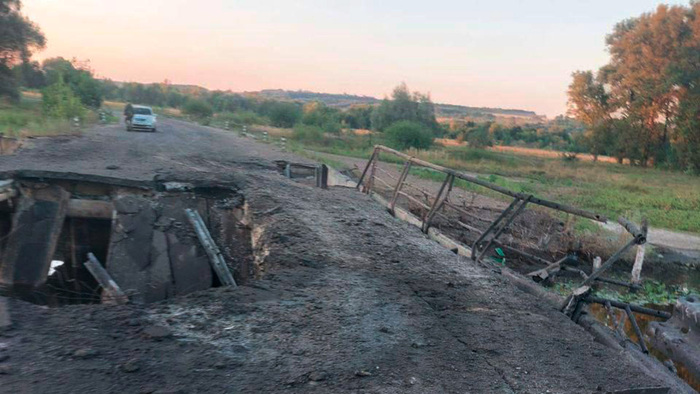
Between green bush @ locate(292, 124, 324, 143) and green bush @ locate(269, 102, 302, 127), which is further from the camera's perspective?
green bush @ locate(269, 102, 302, 127)

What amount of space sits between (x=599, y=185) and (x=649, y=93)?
17.2m

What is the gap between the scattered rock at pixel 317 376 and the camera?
321cm

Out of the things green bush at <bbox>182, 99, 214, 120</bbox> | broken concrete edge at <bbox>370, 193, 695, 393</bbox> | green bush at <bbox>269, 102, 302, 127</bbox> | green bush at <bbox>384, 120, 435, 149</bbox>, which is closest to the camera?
broken concrete edge at <bbox>370, 193, 695, 393</bbox>

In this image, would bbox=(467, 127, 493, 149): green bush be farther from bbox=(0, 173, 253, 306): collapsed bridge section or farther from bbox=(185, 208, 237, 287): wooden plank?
bbox=(185, 208, 237, 287): wooden plank

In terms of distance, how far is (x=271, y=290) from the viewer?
15.2ft

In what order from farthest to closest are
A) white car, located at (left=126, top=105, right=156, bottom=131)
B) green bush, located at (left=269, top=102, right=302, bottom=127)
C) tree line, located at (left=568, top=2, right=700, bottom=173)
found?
green bush, located at (left=269, top=102, right=302, bottom=127) < tree line, located at (left=568, top=2, right=700, bottom=173) < white car, located at (left=126, top=105, right=156, bottom=131)

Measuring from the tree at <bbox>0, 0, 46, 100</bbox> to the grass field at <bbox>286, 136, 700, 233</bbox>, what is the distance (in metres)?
23.0

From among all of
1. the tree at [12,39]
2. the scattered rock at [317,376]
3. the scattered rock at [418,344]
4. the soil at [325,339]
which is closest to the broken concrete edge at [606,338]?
the soil at [325,339]

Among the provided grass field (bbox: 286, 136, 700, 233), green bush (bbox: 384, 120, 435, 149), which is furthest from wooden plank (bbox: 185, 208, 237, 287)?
green bush (bbox: 384, 120, 435, 149)

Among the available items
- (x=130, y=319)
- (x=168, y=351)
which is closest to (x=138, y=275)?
(x=130, y=319)

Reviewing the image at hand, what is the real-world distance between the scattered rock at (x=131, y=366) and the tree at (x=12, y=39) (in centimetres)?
4279

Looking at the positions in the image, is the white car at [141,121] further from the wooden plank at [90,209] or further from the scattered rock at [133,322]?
the scattered rock at [133,322]

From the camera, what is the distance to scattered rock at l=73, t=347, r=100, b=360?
3.16m

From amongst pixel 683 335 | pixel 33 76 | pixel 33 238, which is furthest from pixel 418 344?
pixel 33 76
